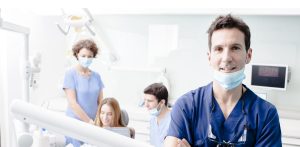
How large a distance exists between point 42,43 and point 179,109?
2481 millimetres

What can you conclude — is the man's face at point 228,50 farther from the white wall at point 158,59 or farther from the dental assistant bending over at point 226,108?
the white wall at point 158,59

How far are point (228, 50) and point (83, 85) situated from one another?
5.45ft

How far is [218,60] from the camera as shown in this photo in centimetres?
107

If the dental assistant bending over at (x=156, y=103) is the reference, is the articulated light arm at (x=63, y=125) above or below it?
above

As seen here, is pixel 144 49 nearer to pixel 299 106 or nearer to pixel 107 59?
pixel 107 59

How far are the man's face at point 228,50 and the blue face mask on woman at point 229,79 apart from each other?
14 millimetres

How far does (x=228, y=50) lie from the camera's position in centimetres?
104

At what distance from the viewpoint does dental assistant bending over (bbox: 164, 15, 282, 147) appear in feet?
3.51

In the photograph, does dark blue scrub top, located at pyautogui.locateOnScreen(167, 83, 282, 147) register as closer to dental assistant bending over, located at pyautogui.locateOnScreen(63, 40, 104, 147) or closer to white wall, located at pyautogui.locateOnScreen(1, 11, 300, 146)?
dental assistant bending over, located at pyautogui.locateOnScreen(63, 40, 104, 147)

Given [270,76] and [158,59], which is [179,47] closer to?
[158,59]

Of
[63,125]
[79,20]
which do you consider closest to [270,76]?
[79,20]

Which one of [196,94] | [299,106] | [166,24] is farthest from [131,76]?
[196,94]

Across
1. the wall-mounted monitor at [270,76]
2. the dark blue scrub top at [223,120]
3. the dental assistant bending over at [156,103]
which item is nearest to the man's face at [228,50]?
the dark blue scrub top at [223,120]

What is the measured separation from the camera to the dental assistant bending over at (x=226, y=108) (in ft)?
3.51
